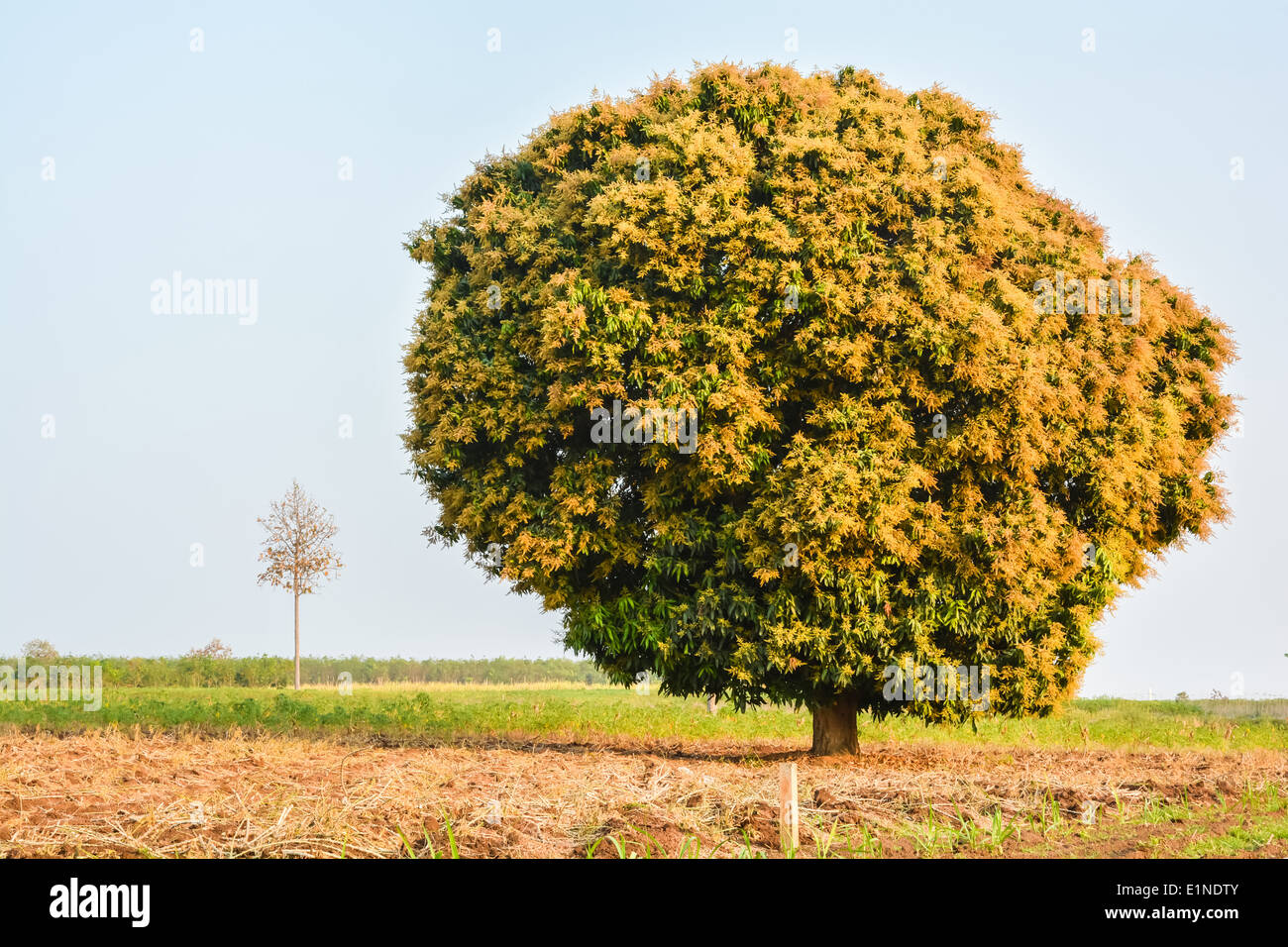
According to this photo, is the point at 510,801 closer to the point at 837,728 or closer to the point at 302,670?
the point at 837,728

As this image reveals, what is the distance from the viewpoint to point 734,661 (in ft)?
62.0

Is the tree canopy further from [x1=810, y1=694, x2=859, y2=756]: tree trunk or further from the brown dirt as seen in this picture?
the brown dirt

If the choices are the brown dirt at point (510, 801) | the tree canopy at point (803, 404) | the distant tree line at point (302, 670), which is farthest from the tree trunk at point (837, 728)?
the distant tree line at point (302, 670)

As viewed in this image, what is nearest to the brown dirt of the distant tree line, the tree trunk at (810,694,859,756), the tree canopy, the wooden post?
the wooden post

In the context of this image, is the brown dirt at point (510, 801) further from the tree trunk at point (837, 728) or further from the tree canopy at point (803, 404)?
the tree canopy at point (803, 404)

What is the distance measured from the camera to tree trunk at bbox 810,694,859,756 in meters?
21.4

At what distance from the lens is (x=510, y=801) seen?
1232cm

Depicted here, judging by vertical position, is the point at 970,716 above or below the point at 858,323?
below

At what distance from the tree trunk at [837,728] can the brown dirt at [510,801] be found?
1.32 meters
